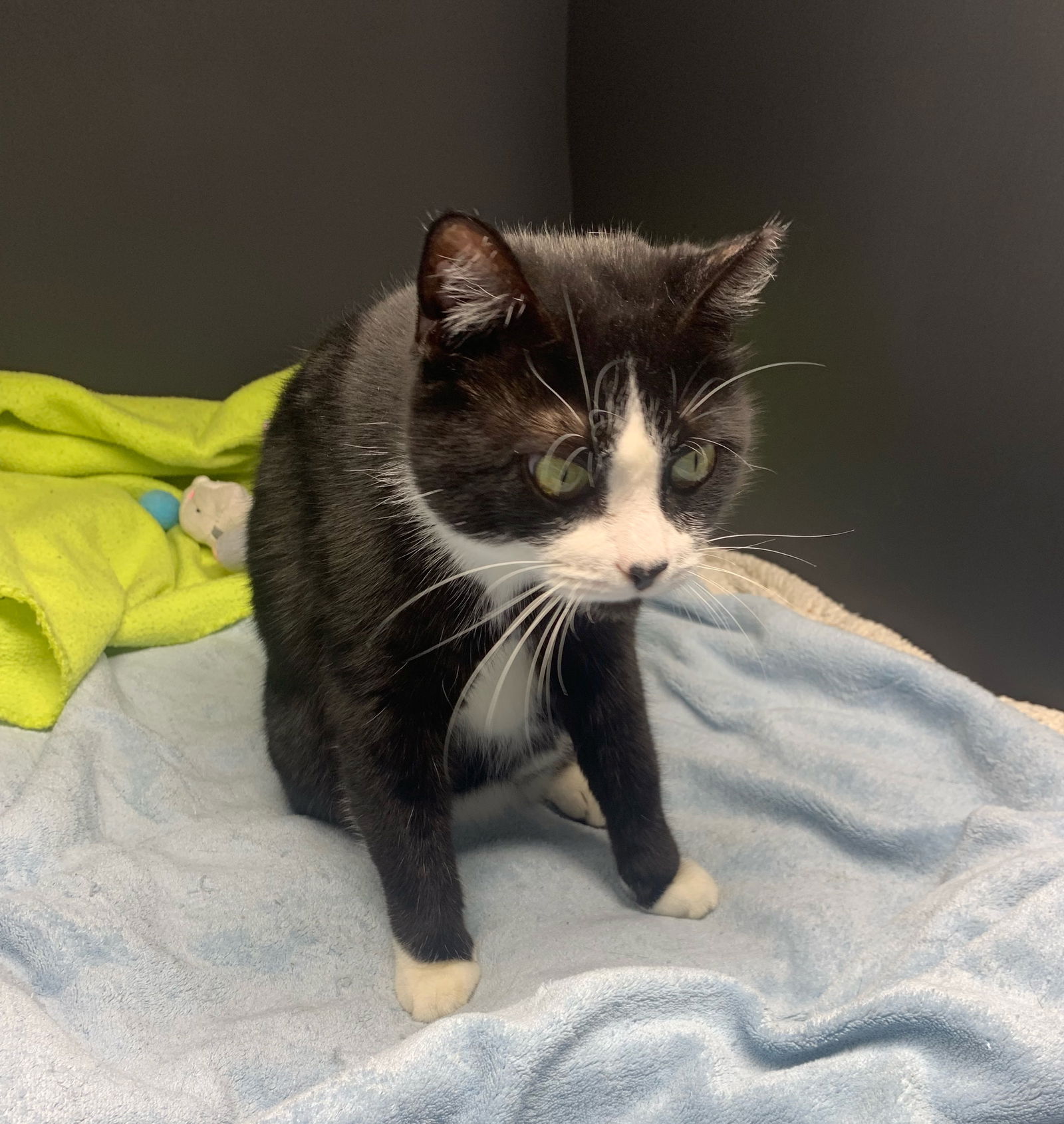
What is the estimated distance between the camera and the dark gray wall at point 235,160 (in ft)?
5.10

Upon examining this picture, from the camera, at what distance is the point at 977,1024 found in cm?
78

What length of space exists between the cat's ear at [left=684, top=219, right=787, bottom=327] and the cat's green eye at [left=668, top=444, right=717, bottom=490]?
0.11m

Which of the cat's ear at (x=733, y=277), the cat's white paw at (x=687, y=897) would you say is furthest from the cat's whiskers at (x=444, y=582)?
the cat's white paw at (x=687, y=897)

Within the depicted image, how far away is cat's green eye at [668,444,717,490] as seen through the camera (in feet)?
2.64

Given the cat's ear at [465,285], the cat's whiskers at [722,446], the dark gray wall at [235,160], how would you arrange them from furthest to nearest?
the dark gray wall at [235,160] → the cat's whiskers at [722,446] → the cat's ear at [465,285]

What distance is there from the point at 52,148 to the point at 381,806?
1.34 m

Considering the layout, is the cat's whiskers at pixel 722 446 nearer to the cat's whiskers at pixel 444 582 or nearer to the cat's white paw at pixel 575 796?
the cat's whiskers at pixel 444 582

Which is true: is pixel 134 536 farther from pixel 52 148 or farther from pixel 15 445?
pixel 52 148

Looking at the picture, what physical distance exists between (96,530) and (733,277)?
1.21m

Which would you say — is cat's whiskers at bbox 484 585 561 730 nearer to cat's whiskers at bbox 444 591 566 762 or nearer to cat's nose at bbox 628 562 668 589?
Answer: cat's whiskers at bbox 444 591 566 762

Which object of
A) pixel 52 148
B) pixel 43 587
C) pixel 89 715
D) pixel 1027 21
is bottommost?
pixel 89 715

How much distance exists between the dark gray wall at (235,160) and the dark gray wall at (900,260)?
0.27m

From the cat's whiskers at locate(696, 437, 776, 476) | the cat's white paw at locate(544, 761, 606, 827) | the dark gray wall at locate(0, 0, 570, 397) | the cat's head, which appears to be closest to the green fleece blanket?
the dark gray wall at locate(0, 0, 570, 397)

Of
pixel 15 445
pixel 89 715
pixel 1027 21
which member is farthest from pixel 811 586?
pixel 15 445
